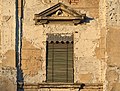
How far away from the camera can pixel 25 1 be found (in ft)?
48.5

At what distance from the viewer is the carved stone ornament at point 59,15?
571 inches

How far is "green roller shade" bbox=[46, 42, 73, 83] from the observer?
14562 millimetres

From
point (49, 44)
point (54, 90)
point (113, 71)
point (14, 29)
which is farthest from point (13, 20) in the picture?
point (113, 71)

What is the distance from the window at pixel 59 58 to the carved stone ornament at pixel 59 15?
1.64ft

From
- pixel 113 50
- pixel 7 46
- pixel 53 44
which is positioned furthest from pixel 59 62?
pixel 113 50

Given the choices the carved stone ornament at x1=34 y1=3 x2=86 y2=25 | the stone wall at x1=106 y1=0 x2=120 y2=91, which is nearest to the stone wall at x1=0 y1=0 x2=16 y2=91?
the carved stone ornament at x1=34 y1=3 x2=86 y2=25

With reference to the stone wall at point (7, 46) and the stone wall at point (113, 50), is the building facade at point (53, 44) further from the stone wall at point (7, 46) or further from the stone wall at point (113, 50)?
the stone wall at point (113, 50)

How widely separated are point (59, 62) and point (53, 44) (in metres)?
0.54

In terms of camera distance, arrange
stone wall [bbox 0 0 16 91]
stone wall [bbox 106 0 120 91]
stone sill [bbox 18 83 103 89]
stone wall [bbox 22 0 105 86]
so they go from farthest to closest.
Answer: stone wall [bbox 22 0 105 86]
stone sill [bbox 18 83 103 89]
stone wall [bbox 0 0 16 91]
stone wall [bbox 106 0 120 91]

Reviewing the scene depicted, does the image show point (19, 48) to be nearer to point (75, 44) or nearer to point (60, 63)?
point (60, 63)

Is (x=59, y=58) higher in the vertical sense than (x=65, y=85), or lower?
higher

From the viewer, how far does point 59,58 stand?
1463cm

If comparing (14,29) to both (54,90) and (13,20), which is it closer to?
(13,20)

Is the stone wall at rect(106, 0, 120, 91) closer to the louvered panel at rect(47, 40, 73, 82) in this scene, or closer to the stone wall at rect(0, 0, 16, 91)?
the louvered panel at rect(47, 40, 73, 82)
